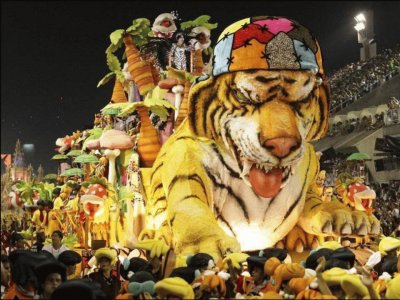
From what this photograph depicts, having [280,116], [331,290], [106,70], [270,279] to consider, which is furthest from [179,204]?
[106,70]

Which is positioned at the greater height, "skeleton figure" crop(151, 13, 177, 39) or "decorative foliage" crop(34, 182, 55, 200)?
"skeleton figure" crop(151, 13, 177, 39)

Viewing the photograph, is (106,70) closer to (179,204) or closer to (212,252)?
(179,204)

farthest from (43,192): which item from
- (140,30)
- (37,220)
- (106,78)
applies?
(140,30)

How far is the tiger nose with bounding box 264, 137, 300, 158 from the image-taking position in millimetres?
3725

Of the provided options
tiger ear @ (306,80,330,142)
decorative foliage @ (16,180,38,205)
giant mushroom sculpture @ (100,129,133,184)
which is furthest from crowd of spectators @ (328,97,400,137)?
tiger ear @ (306,80,330,142)

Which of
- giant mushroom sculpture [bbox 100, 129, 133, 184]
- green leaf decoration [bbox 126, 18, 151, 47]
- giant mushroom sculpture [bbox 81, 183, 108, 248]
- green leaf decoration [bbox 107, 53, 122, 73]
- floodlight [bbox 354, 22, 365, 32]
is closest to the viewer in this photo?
giant mushroom sculpture [bbox 81, 183, 108, 248]

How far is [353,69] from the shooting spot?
13.1 meters

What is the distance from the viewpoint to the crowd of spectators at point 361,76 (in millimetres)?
11852

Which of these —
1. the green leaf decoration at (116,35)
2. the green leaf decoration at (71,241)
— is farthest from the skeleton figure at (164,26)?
the green leaf decoration at (71,241)

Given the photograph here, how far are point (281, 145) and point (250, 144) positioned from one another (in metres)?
0.21

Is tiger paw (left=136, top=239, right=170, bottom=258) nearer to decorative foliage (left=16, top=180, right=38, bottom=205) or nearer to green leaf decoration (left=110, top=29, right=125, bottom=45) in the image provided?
green leaf decoration (left=110, top=29, right=125, bottom=45)

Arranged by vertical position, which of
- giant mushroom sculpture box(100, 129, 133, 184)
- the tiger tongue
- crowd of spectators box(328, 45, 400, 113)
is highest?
crowd of spectators box(328, 45, 400, 113)

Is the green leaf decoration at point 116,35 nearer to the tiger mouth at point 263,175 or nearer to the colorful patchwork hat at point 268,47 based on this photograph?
the colorful patchwork hat at point 268,47

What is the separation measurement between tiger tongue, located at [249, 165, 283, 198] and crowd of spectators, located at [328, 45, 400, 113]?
7.65 metres
